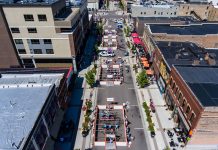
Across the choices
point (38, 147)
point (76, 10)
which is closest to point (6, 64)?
point (76, 10)

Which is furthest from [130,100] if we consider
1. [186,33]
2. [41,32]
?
[41,32]

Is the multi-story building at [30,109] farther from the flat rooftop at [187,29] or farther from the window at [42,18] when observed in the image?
the flat rooftop at [187,29]

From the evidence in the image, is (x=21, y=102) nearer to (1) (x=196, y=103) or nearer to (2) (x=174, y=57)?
(1) (x=196, y=103)

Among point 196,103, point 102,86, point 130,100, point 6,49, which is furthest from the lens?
point 6,49

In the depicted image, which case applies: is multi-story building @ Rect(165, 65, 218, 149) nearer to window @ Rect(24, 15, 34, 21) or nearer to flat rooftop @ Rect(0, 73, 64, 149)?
flat rooftop @ Rect(0, 73, 64, 149)

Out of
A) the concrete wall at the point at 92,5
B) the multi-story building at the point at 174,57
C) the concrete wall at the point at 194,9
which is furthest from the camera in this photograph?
the concrete wall at the point at 92,5

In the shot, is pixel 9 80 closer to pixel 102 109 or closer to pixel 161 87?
pixel 102 109

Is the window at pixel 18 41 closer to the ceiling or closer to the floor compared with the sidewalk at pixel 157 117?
closer to the ceiling

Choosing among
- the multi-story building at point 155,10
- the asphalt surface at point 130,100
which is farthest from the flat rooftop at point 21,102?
the multi-story building at point 155,10
